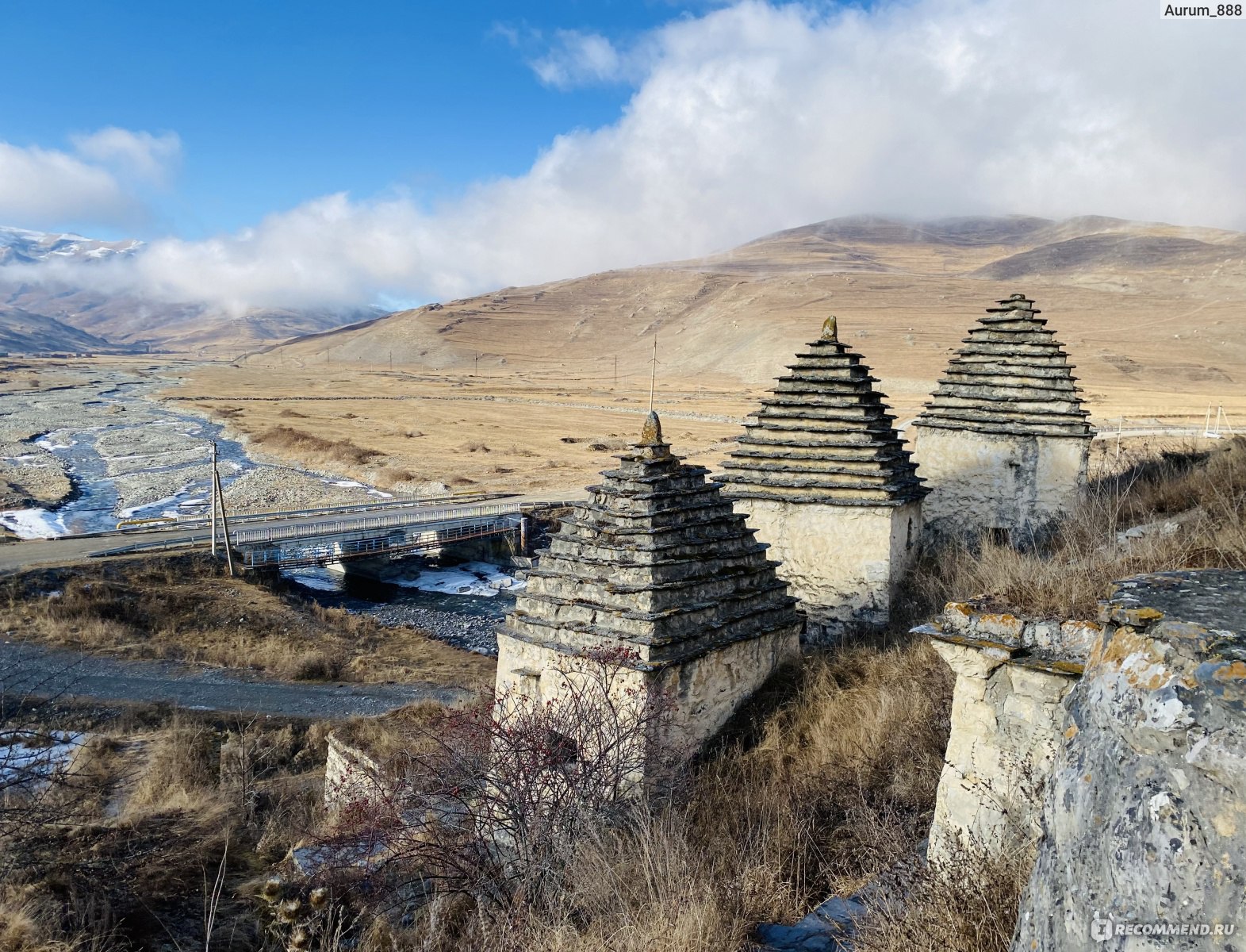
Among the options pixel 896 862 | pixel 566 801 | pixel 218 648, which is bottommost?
pixel 218 648

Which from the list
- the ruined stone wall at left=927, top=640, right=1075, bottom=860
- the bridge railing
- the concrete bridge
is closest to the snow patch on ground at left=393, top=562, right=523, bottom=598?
the concrete bridge

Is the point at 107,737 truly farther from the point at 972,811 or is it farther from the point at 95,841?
the point at 972,811

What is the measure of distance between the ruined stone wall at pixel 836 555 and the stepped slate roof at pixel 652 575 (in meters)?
3.44

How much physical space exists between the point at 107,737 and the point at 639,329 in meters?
163

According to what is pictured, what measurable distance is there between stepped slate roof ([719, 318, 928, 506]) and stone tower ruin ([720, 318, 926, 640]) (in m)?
0.01

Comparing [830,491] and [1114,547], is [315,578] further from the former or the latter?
[1114,547]

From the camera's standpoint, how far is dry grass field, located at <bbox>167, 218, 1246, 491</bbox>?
57719 millimetres

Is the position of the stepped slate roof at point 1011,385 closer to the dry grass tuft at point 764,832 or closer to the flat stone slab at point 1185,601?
the dry grass tuft at point 764,832

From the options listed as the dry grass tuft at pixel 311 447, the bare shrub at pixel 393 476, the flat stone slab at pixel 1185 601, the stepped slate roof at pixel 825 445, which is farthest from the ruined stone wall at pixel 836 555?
the dry grass tuft at pixel 311 447

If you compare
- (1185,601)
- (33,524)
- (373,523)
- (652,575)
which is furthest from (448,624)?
(1185,601)

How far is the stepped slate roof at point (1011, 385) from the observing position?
15.2 m

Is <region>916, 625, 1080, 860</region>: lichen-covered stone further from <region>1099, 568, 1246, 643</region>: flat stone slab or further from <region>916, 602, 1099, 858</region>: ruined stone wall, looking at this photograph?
<region>1099, 568, 1246, 643</region>: flat stone slab

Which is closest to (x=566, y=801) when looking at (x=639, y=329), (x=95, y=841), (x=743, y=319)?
(x=95, y=841)

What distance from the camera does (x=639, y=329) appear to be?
17475 cm
